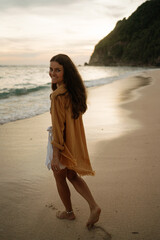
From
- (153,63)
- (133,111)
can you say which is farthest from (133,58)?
(133,111)

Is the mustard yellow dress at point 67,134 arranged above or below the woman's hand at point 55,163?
above

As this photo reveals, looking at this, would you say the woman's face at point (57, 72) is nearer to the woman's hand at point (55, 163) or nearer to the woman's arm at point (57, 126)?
the woman's arm at point (57, 126)

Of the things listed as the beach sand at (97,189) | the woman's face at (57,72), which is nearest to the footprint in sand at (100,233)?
the beach sand at (97,189)

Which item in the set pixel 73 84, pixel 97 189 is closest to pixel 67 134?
pixel 73 84

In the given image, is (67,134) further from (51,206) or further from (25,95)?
(25,95)

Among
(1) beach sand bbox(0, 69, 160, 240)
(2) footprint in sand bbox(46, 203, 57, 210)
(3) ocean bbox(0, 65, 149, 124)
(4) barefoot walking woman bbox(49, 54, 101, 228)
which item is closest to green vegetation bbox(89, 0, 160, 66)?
(3) ocean bbox(0, 65, 149, 124)

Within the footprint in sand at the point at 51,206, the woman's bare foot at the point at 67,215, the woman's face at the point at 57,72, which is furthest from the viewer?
the footprint in sand at the point at 51,206

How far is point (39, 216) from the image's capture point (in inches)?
97.9

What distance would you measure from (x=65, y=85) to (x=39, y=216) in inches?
56.2

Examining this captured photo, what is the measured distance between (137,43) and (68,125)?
11372 centimetres

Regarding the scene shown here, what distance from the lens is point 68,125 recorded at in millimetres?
2041

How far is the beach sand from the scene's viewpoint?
227cm

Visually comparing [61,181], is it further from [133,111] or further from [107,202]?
[133,111]

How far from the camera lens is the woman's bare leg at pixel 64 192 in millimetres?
2227
